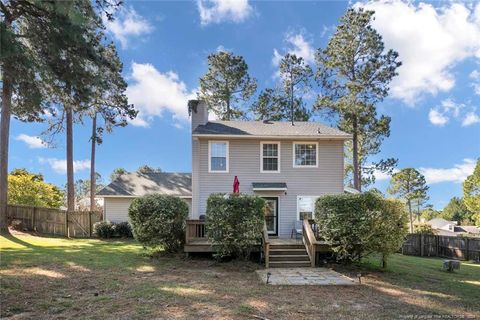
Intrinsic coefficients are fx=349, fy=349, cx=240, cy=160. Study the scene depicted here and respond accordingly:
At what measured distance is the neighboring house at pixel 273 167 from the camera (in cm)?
1549

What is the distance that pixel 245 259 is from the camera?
11.5m

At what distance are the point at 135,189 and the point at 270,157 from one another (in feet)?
40.3

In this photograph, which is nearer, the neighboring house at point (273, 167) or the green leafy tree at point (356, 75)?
the neighboring house at point (273, 167)

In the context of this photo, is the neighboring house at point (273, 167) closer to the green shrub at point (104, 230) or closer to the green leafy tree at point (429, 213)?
the green shrub at point (104, 230)

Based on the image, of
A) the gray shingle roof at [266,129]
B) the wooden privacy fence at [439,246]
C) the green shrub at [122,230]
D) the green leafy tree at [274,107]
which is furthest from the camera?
the green leafy tree at [274,107]

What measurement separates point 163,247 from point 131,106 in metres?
15.0

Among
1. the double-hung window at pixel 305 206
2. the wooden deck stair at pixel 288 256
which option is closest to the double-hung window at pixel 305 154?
the double-hung window at pixel 305 206

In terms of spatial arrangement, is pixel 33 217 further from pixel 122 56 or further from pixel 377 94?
pixel 377 94

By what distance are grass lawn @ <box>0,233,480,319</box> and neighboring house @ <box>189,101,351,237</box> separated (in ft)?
15.3

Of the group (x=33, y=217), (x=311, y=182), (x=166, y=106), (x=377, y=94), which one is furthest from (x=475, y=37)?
(x=33, y=217)

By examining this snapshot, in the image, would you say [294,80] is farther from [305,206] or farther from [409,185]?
[409,185]

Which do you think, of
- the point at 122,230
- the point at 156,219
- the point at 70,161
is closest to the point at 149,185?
the point at 122,230

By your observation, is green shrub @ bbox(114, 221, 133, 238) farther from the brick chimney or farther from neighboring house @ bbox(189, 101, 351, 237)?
the brick chimney

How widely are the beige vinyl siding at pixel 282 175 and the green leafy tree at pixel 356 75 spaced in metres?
10.6
